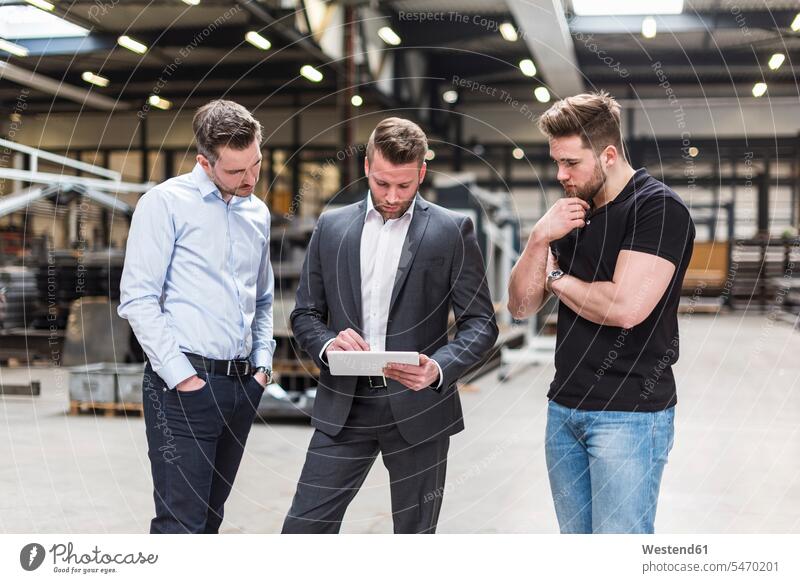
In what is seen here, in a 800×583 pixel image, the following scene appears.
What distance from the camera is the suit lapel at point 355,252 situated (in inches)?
99.7

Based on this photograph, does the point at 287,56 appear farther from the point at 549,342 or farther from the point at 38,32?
the point at 38,32

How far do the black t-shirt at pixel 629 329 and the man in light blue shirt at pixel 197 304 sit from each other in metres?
0.99

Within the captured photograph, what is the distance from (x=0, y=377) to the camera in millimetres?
9570

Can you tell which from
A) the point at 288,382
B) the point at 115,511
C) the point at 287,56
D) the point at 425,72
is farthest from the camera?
the point at 287,56

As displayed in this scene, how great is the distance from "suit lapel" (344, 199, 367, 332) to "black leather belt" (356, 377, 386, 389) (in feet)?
0.51

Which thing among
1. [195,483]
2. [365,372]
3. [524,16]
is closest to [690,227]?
[365,372]

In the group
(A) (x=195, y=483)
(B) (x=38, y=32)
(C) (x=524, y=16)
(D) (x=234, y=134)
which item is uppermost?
(C) (x=524, y=16)

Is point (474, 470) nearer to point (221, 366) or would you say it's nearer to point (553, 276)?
point (221, 366)

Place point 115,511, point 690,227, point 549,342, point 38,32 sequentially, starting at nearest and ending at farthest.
A: point 690,227
point 38,32
point 115,511
point 549,342

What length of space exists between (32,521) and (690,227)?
12.1 feet

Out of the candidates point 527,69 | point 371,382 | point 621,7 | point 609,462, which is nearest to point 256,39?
point 527,69

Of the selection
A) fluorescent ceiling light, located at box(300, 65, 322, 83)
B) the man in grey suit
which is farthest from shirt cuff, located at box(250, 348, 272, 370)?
fluorescent ceiling light, located at box(300, 65, 322, 83)

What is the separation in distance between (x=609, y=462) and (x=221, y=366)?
117 cm

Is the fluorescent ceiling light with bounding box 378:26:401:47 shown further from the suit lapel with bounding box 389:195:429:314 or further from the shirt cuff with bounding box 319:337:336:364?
the shirt cuff with bounding box 319:337:336:364
